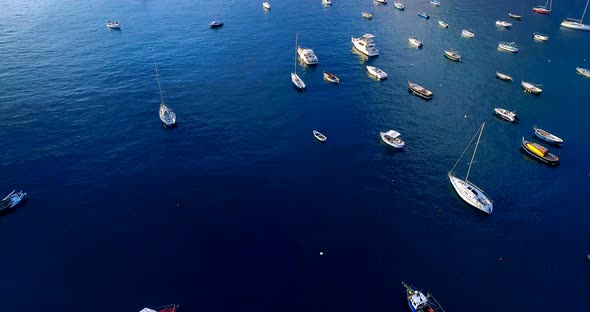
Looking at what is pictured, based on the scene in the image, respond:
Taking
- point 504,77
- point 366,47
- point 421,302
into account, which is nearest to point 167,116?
point 421,302

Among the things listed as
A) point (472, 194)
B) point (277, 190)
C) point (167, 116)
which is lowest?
point (277, 190)

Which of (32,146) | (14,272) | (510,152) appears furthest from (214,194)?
(510,152)

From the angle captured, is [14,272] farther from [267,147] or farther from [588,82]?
[588,82]

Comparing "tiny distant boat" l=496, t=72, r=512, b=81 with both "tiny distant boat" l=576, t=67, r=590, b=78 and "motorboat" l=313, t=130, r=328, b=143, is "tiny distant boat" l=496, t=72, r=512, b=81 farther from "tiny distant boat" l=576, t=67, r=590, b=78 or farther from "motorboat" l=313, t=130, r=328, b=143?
"motorboat" l=313, t=130, r=328, b=143

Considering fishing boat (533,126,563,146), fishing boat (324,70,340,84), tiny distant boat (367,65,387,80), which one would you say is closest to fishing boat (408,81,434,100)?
tiny distant boat (367,65,387,80)

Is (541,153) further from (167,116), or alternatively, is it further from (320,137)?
(167,116)

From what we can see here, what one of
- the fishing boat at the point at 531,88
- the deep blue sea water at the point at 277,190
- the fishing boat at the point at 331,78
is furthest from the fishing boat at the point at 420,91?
the fishing boat at the point at 531,88

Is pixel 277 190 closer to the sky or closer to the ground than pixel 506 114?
closer to the ground
